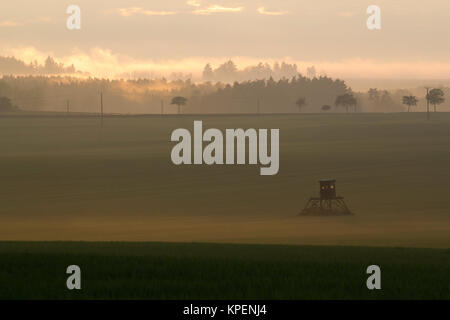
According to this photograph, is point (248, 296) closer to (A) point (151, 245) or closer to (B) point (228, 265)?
(B) point (228, 265)

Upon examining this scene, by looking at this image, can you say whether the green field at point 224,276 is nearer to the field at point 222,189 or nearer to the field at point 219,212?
the field at point 219,212

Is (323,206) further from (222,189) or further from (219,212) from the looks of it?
(222,189)

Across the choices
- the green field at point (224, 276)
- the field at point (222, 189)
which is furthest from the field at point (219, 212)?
the field at point (222, 189)

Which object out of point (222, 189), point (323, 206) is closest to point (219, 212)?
point (323, 206)

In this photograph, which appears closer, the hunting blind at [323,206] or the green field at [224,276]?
the green field at [224,276]

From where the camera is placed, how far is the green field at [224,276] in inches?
689

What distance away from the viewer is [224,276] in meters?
19.8

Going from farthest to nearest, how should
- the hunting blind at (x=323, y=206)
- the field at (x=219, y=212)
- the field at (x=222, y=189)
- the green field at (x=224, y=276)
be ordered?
the hunting blind at (x=323, y=206) → the field at (x=222, y=189) → the field at (x=219, y=212) → the green field at (x=224, y=276)

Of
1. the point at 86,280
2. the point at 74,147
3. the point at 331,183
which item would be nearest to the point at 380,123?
the point at 74,147

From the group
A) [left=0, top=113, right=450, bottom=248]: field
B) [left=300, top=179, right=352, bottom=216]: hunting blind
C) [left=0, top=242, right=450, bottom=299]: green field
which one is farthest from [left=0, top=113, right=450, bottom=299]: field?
[left=300, top=179, right=352, bottom=216]: hunting blind

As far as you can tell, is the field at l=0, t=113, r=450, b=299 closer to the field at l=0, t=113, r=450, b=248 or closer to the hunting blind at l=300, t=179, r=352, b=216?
the field at l=0, t=113, r=450, b=248

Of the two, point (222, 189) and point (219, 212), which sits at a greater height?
point (222, 189)

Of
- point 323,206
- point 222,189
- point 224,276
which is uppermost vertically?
point 222,189

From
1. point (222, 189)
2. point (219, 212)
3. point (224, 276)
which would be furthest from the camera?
point (222, 189)
